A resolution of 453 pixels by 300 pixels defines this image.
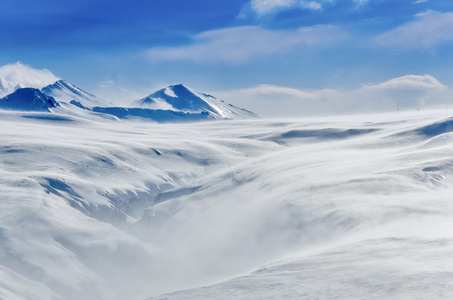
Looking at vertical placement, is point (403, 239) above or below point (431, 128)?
below

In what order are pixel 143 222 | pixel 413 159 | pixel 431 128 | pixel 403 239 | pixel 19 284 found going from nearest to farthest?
pixel 403 239
pixel 19 284
pixel 413 159
pixel 143 222
pixel 431 128

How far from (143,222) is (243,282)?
5037cm

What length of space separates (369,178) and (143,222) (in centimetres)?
3263

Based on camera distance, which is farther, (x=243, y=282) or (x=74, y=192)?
(x=74, y=192)

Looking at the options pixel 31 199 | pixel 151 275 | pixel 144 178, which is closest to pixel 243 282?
pixel 151 275

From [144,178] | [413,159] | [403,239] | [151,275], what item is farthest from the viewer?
[144,178]

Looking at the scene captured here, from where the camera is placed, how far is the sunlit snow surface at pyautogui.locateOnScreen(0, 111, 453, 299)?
70.4ft

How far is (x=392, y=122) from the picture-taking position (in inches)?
5084

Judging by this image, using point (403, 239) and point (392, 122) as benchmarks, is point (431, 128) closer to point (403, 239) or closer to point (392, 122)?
point (392, 122)

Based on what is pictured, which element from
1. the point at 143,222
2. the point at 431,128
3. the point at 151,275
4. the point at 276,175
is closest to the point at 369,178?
the point at 276,175

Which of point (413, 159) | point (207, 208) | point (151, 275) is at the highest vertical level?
point (413, 159)

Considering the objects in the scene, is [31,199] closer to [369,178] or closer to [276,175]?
[276,175]

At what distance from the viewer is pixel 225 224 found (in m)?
57.8

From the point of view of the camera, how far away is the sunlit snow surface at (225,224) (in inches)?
845
